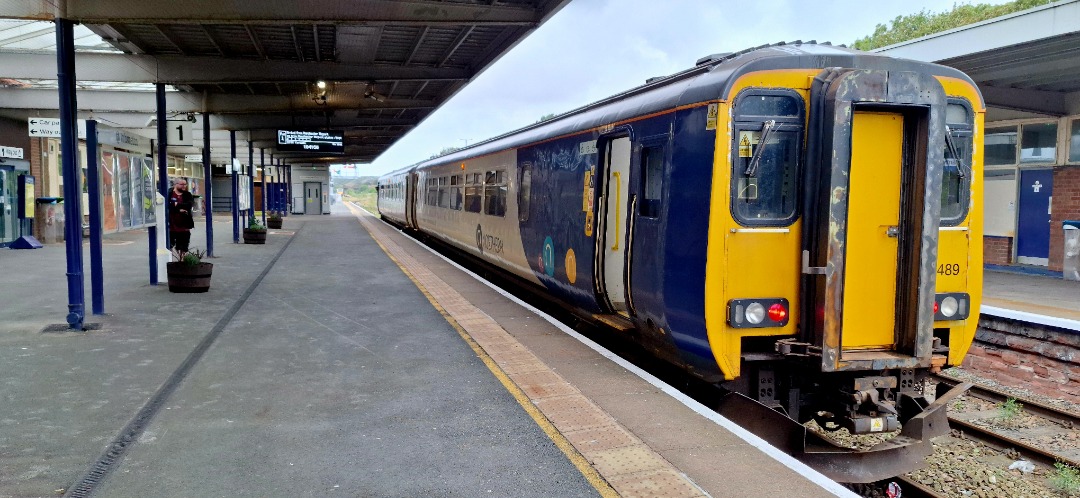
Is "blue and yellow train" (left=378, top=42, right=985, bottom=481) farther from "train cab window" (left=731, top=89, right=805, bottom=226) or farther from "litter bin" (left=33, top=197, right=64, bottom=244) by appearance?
"litter bin" (left=33, top=197, right=64, bottom=244)

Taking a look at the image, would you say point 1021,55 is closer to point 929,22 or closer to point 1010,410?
point 1010,410

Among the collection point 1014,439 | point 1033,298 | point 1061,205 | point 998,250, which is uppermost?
point 1061,205

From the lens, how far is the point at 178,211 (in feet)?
43.2

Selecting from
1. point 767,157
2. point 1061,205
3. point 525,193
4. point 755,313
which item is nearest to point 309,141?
point 525,193

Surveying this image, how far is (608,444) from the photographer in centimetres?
463

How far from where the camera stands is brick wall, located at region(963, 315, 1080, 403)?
895 cm

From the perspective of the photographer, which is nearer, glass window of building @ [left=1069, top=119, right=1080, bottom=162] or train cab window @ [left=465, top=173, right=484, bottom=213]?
train cab window @ [left=465, top=173, right=484, bottom=213]

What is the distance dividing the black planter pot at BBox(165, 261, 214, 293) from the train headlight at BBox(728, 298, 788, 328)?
27.8 ft

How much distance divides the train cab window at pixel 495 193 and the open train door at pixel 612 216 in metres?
4.17

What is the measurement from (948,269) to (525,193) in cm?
576

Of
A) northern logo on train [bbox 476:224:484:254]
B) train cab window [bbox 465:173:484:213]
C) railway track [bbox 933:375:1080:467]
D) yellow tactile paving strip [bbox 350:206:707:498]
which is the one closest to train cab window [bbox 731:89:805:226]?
yellow tactile paving strip [bbox 350:206:707:498]

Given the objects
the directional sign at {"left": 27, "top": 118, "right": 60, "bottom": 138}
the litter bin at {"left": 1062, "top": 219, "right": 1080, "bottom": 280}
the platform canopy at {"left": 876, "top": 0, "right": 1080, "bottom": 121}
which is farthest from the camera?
the directional sign at {"left": 27, "top": 118, "right": 60, "bottom": 138}

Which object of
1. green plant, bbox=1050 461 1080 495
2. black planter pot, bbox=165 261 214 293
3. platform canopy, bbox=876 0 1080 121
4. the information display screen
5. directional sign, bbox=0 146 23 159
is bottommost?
green plant, bbox=1050 461 1080 495

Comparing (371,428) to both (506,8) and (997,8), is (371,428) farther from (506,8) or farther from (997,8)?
(997,8)
